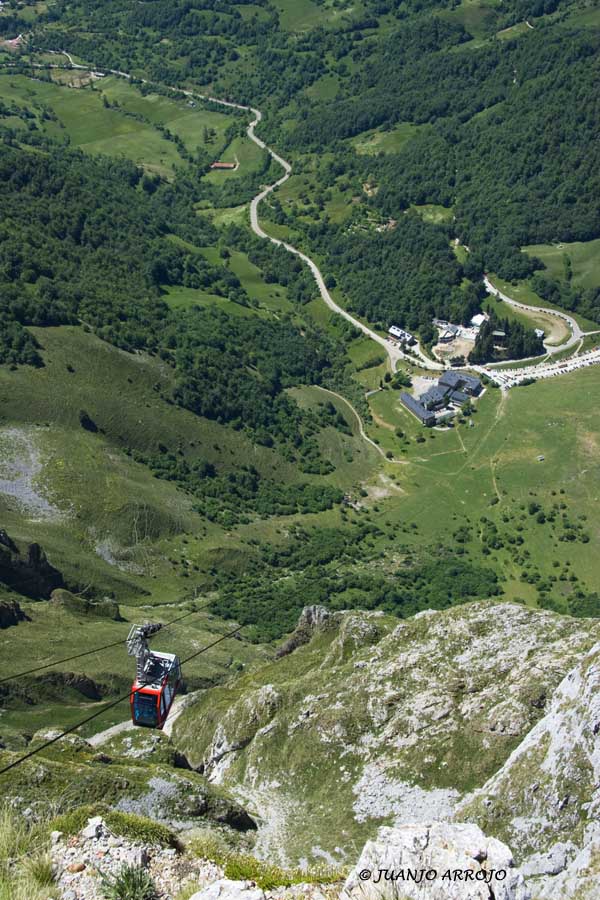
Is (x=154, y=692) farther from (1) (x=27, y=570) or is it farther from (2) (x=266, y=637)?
(2) (x=266, y=637)

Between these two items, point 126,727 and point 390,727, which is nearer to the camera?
point 390,727

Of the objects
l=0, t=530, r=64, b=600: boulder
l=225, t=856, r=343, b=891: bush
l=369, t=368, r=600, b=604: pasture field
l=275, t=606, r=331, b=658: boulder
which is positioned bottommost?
l=369, t=368, r=600, b=604: pasture field

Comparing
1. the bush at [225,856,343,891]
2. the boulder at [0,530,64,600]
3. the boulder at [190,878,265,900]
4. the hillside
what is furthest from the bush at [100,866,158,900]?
the boulder at [0,530,64,600]

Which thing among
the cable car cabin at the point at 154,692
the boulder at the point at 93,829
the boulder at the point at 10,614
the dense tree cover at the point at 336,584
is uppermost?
the boulder at the point at 93,829

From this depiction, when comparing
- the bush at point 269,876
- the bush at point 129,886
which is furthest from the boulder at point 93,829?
the bush at point 269,876

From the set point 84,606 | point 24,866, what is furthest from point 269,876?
point 84,606

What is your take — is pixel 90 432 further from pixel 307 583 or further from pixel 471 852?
pixel 471 852

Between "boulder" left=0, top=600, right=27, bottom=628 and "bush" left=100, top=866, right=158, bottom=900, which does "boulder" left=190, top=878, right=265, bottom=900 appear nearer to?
"bush" left=100, top=866, right=158, bottom=900

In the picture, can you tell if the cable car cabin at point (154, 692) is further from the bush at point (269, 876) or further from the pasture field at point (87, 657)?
the bush at point (269, 876)
